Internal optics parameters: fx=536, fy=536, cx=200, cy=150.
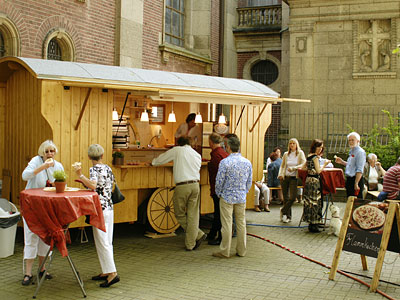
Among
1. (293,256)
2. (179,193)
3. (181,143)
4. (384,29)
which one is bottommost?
(293,256)

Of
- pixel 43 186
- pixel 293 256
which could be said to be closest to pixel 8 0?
pixel 43 186

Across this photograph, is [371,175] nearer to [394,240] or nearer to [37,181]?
[394,240]

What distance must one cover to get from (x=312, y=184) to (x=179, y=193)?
294cm

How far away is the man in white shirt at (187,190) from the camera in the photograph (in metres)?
8.88

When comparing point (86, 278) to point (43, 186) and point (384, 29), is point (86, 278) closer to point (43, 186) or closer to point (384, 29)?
point (43, 186)

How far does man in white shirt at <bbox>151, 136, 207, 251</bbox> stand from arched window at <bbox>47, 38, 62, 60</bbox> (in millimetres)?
7169

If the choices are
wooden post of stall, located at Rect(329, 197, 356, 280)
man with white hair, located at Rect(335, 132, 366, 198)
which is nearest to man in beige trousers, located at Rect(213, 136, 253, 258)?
wooden post of stall, located at Rect(329, 197, 356, 280)

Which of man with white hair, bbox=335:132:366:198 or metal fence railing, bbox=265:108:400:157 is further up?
metal fence railing, bbox=265:108:400:157

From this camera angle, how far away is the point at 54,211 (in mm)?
6223

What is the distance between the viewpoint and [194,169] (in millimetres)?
8992

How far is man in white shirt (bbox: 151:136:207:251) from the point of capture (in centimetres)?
888

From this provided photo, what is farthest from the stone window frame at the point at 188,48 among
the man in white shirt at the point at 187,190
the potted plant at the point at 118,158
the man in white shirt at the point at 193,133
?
the man in white shirt at the point at 187,190

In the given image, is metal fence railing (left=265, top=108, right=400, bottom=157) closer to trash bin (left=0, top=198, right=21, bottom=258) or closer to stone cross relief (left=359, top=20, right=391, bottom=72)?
stone cross relief (left=359, top=20, right=391, bottom=72)

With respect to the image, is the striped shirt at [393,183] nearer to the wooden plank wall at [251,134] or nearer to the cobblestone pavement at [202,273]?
the cobblestone pavement at [202,273]
